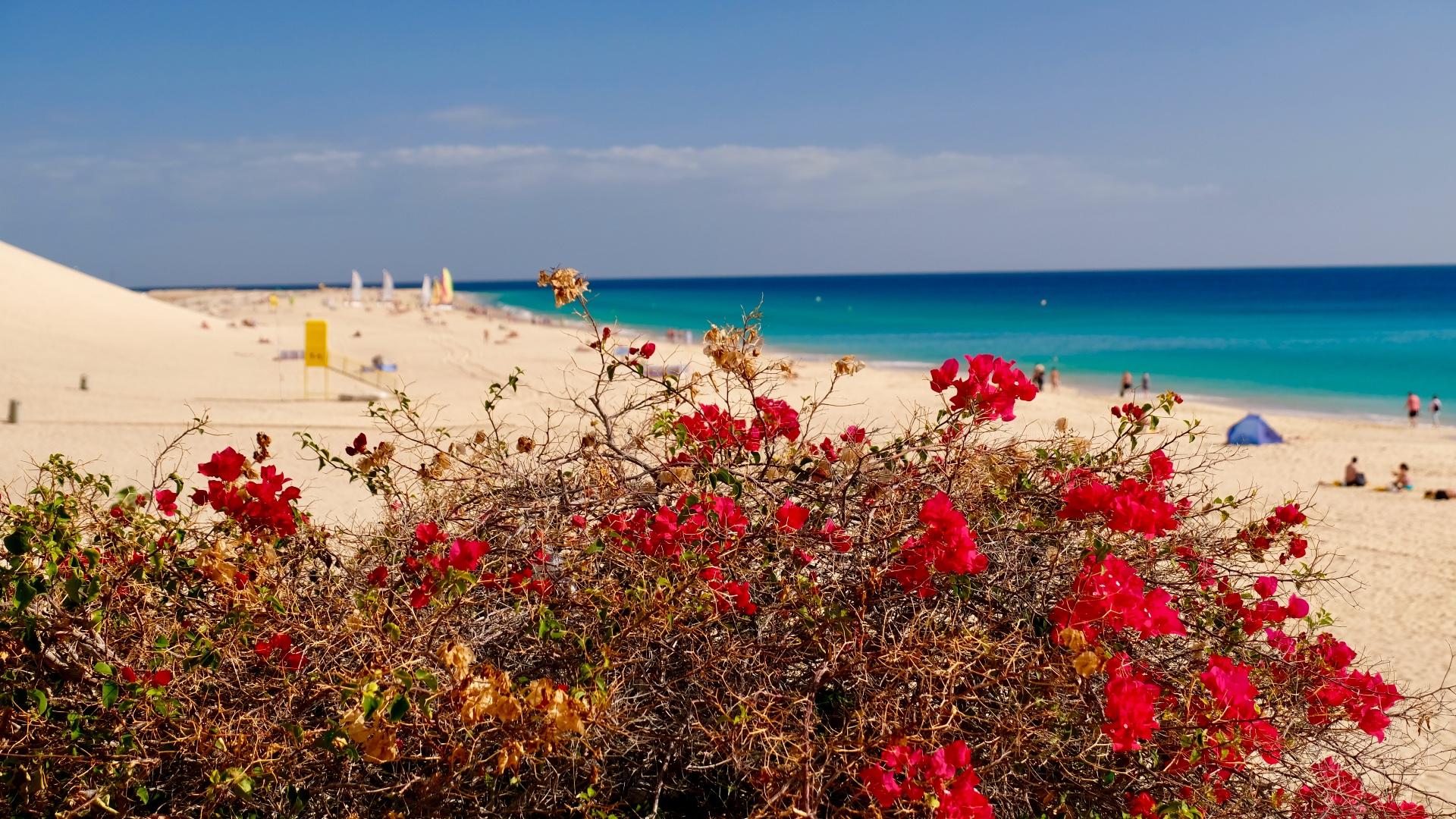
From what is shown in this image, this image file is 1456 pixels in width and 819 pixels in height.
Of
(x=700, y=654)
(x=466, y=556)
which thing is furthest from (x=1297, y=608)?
(x=466, y=556)

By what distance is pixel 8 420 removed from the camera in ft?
43.5

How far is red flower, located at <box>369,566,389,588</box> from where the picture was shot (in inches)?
92.0

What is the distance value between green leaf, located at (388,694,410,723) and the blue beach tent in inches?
710

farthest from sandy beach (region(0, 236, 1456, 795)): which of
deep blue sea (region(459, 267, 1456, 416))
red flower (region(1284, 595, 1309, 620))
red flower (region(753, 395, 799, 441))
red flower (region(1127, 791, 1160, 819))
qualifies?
deep blue sea (region(459, 267, 1456, 416))

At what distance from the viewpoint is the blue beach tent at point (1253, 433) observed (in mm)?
17062

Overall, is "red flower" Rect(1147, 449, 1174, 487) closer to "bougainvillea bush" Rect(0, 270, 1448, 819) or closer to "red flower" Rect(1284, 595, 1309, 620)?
"bougainvillea bush" Rect(0, 270, 1448, 819)

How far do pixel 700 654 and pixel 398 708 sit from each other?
2.46 ft

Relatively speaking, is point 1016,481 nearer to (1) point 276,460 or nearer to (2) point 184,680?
(2) point 184,680

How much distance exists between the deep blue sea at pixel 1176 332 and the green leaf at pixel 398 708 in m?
0.86

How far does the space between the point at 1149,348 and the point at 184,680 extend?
4664 centimetres

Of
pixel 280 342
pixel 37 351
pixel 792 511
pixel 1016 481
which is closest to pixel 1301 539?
pixel 1016 481

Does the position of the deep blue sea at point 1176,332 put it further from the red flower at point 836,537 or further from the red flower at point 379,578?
the red flower at point 379,578

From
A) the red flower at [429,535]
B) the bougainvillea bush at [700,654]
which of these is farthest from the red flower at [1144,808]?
the red flower at [429,535]

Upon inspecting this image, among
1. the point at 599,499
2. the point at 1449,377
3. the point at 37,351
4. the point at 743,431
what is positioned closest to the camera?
the point at 599,499
